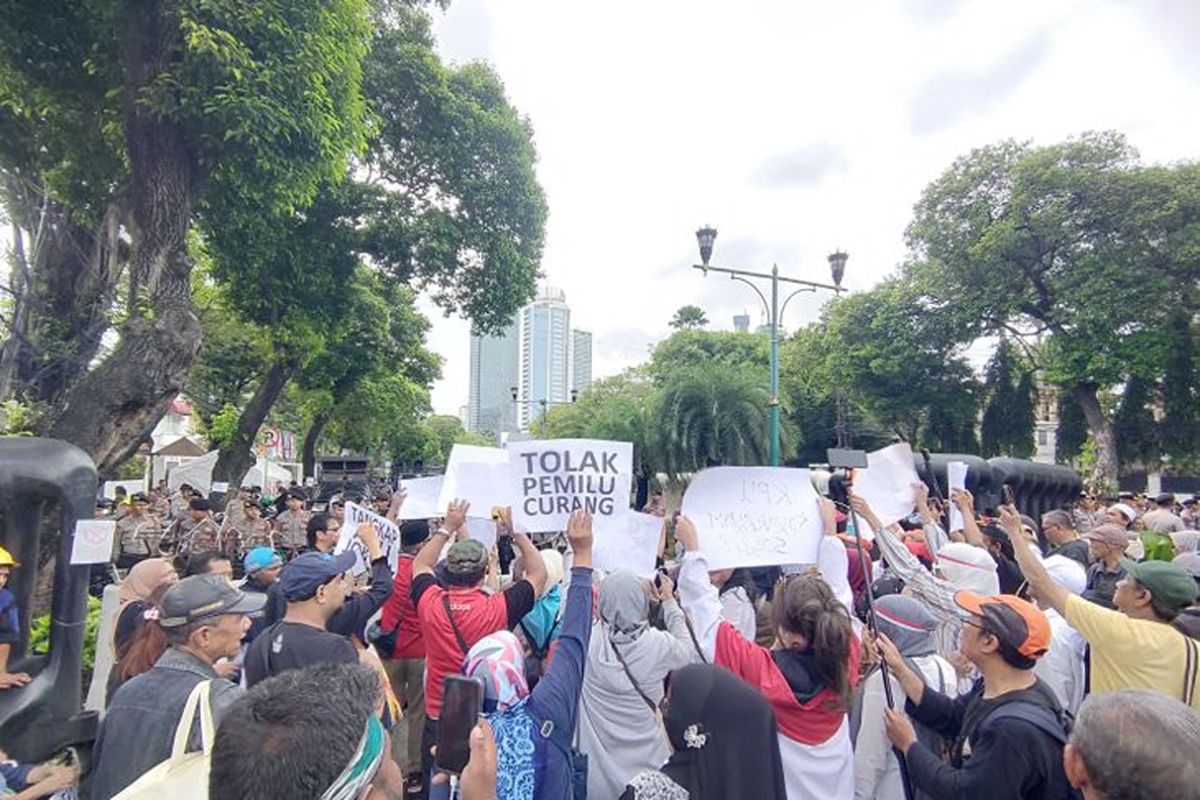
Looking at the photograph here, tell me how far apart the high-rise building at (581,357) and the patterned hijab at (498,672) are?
9797cm

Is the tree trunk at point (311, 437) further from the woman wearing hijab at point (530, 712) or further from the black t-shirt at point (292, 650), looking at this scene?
the woman wearing hijab at point (530, 712)

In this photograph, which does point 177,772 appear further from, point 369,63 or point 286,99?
point 369,63

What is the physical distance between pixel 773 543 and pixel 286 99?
6.90 m

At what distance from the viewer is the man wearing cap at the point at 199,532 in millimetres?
12180

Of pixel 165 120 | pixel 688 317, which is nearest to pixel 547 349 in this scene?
pixel 688 317

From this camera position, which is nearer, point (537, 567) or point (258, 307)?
point (537, 567)

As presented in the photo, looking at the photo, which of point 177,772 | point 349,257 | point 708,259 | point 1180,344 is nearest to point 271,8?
point 177,772

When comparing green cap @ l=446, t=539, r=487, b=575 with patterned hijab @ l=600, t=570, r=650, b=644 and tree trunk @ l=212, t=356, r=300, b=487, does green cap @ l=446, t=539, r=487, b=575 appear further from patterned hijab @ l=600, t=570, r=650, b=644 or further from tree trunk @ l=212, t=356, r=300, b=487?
tree trunk @ l=212, t=356, r=300, b=487

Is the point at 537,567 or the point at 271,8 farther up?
the point at 271,8

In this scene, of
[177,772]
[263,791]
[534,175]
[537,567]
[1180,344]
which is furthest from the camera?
[1180,344]

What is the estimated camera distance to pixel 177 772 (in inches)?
78.6

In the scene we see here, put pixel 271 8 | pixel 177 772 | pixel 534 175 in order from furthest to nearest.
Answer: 1. pixel 534 175
2. pixel 271 8
3. pixel 177 772

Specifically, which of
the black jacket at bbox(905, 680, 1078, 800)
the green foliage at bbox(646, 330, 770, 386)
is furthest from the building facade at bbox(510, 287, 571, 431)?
the black jacket at bbox(905, 680, 1078, 800)

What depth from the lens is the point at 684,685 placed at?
2.64 meters
